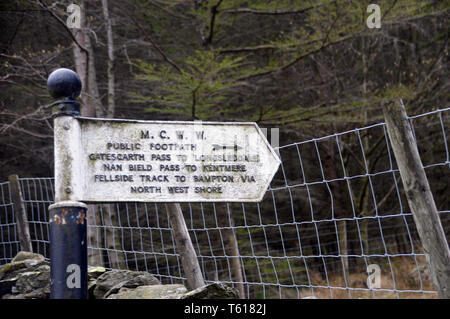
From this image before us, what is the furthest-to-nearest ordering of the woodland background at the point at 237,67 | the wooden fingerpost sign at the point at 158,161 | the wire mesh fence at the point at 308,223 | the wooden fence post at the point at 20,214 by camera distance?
the wire mesh fence at the point at 308,223, the woodland background at the point at 237,67, the wooden fence post at the point at 20,214, the wooden fingerpost sign at the point at 158,161

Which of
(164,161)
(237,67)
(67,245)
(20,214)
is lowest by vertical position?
(67,245)

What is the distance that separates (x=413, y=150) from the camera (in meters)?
3.06

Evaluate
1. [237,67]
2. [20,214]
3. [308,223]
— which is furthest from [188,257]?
[237,67]

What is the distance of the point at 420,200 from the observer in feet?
9.94

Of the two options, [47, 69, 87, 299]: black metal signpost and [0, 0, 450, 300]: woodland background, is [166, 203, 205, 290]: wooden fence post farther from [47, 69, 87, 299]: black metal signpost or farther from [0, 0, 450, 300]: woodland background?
[0, 0, 450, 300]: woodland background

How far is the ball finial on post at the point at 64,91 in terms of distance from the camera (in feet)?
9.67

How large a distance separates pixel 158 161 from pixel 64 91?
66 cm

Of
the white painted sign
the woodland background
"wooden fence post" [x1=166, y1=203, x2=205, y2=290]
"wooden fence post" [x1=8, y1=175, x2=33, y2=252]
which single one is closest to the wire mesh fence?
the woodland background

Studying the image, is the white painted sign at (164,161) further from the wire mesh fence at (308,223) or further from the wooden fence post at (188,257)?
the wire mesh fence at (308,223)

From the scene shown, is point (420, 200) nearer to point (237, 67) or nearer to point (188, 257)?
point (188, 257)

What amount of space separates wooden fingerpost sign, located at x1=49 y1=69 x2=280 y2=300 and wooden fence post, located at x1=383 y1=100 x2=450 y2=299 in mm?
738

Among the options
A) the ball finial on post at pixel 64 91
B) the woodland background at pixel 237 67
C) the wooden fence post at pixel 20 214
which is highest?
the woodland background at pixel 237 67

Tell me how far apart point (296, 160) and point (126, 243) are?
489cm

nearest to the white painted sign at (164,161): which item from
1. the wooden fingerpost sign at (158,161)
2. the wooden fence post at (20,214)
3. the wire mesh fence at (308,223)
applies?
the wooden fingerpost sign at (158,161)
